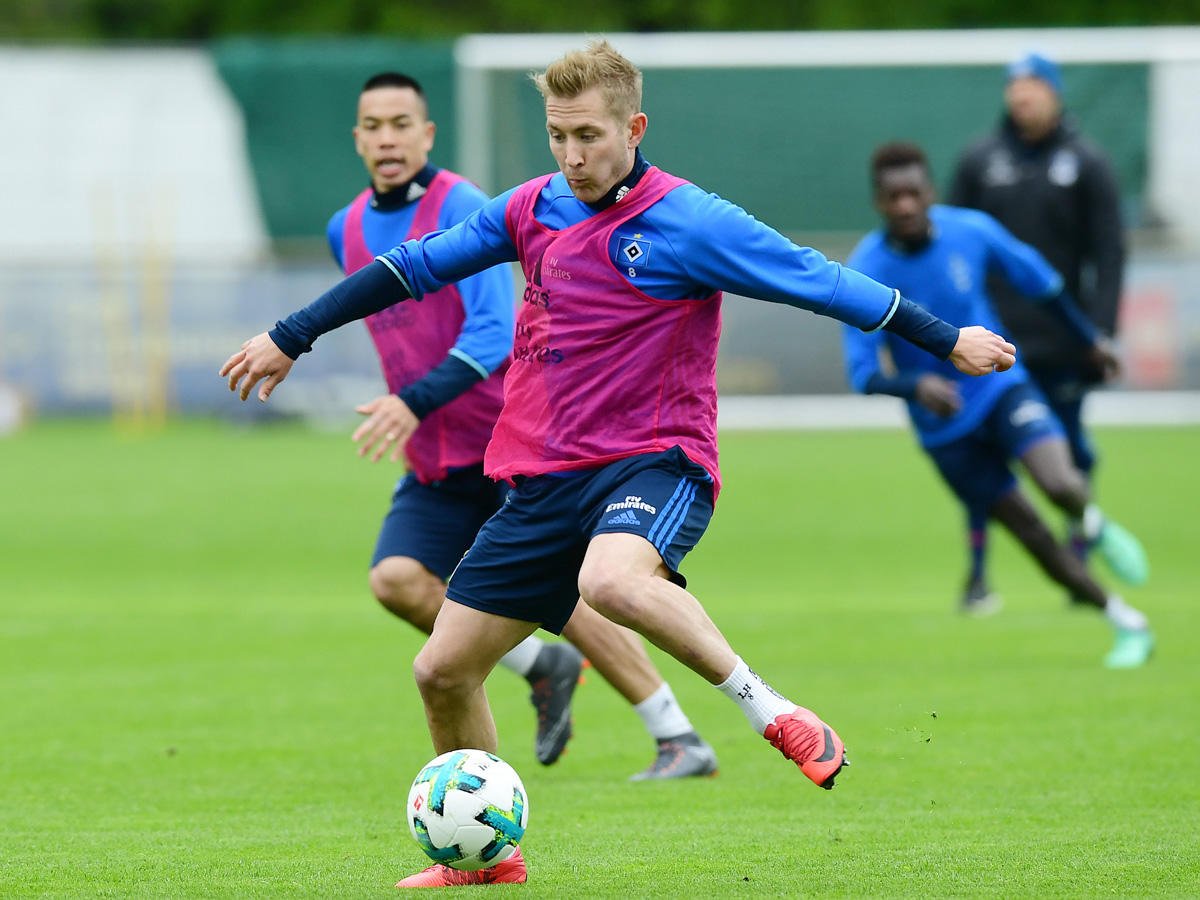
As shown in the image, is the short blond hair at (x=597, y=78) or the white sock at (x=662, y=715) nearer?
the short blond hair at (x=597, y=78)

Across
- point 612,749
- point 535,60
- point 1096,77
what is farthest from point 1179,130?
point 612,749

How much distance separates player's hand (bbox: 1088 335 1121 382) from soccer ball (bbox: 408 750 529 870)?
5543 millimetres

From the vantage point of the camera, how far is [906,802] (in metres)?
6.32

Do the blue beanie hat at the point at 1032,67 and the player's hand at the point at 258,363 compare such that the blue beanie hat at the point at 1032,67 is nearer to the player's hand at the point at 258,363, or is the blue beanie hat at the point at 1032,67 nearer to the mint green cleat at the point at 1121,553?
the mint green cleat at the point at 1121,553

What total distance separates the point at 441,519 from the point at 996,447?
12.6 ft

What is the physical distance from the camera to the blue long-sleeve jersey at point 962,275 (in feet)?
31.7

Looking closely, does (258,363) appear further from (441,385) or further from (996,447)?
(996,447)

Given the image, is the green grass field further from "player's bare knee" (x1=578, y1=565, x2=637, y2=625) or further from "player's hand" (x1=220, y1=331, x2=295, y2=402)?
"player's hand" (x1=220, y1=331, x2=295, y2=402)

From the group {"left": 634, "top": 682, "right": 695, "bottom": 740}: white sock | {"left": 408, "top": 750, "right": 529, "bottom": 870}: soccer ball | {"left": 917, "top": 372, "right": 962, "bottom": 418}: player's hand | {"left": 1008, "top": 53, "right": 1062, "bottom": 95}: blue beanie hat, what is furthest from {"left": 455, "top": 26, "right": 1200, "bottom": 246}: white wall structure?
{"left": 408, "top": 750, "right": 529, "bottom": 870}: soccer ball

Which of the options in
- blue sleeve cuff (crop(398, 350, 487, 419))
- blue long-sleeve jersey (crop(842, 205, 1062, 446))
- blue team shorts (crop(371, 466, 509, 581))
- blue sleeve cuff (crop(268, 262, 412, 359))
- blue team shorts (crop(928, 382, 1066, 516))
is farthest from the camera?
blue long-sleeve jersey (crop(842, 205, 1062, 446))

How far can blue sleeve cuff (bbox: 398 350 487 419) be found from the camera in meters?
6.46

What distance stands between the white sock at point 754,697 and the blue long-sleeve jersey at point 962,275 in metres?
4.58

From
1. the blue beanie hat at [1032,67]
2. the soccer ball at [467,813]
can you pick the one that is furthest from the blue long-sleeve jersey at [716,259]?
the blue beanie hat at [1032,67]

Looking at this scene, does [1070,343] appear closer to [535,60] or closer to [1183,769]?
[1183,769]
